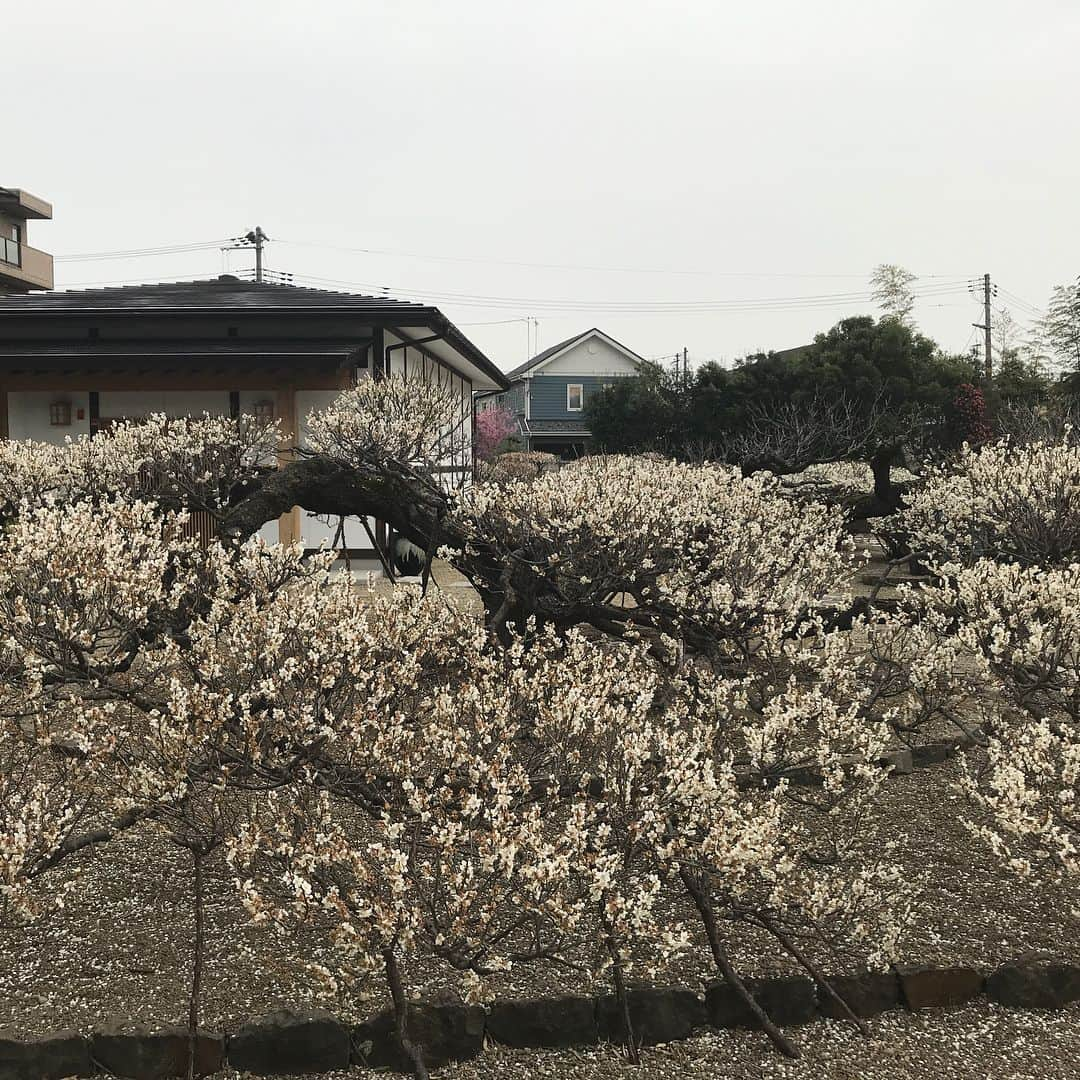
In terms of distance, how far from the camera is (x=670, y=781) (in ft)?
17.3

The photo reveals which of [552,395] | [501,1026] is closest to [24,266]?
[552,395]

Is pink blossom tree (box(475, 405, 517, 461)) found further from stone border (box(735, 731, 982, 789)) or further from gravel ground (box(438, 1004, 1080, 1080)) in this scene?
gravel ground (box(438, 1004, 1080, 1080))

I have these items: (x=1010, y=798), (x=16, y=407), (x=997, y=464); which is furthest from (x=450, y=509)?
(x=16, y=407)

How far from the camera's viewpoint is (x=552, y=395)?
45000 millimetres

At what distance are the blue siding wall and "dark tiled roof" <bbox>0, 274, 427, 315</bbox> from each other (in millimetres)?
21807

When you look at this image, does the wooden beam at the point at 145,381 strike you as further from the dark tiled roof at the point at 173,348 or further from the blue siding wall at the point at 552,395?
the blue siding wall at the point at 552,395

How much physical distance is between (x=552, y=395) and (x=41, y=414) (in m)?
28.7

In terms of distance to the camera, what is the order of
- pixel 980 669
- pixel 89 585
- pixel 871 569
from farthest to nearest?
1. pixel 871 569
2. pixel 980 669
3. pixel 89 585

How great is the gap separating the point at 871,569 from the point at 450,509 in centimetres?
1363

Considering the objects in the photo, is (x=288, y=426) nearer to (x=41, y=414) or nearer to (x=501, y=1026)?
(x=41, y=414)

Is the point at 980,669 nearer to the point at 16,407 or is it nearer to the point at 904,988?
the point at 904,988

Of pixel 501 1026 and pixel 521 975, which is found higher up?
pixel 521 975

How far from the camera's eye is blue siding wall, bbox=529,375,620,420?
147ft

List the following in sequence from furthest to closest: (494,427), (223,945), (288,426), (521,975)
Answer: (494,427) → (288,426) → (223,945) → (521,975)
